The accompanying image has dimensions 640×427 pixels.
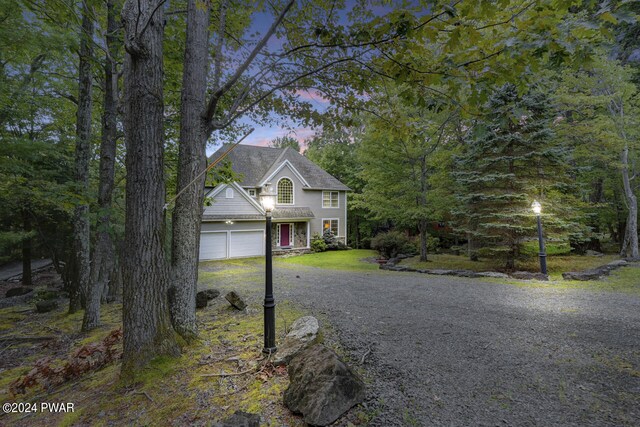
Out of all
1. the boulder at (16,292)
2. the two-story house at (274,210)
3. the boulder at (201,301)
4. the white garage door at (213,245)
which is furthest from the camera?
the two-story house at (274,210)

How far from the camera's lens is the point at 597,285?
317 inches

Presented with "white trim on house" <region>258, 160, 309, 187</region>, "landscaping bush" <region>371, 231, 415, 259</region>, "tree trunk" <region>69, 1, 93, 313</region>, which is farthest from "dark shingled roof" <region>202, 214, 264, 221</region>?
"tree trunk" <region>69, 1, 93, 313</region>

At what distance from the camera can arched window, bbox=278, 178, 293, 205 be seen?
20828mm

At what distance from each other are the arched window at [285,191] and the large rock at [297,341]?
16.7 metres

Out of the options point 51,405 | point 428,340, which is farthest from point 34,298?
point 428,340

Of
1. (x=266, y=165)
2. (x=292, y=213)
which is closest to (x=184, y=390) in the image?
(x=292, y=213)

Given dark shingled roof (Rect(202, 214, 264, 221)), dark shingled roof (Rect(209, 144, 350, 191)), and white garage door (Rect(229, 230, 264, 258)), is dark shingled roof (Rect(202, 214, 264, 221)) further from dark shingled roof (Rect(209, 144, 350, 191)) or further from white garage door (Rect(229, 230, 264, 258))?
dark shingled roof (Rect(209, 144, 350, 191))

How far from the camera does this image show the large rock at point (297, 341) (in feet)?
12.3

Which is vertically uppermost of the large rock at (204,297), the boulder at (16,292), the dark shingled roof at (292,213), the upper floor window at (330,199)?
the upper floor window at (330,199)

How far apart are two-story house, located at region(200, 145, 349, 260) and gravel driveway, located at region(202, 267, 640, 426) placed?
38.2 feet

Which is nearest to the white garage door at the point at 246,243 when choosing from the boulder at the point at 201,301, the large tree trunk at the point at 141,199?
the boulder at the point at 201,301

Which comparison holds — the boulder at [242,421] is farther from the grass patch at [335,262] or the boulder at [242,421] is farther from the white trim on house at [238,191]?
the white trim on house at [238,191]

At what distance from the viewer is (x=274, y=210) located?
20.8 meters

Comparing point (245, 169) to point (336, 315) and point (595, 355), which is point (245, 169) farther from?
point (595, 355)
